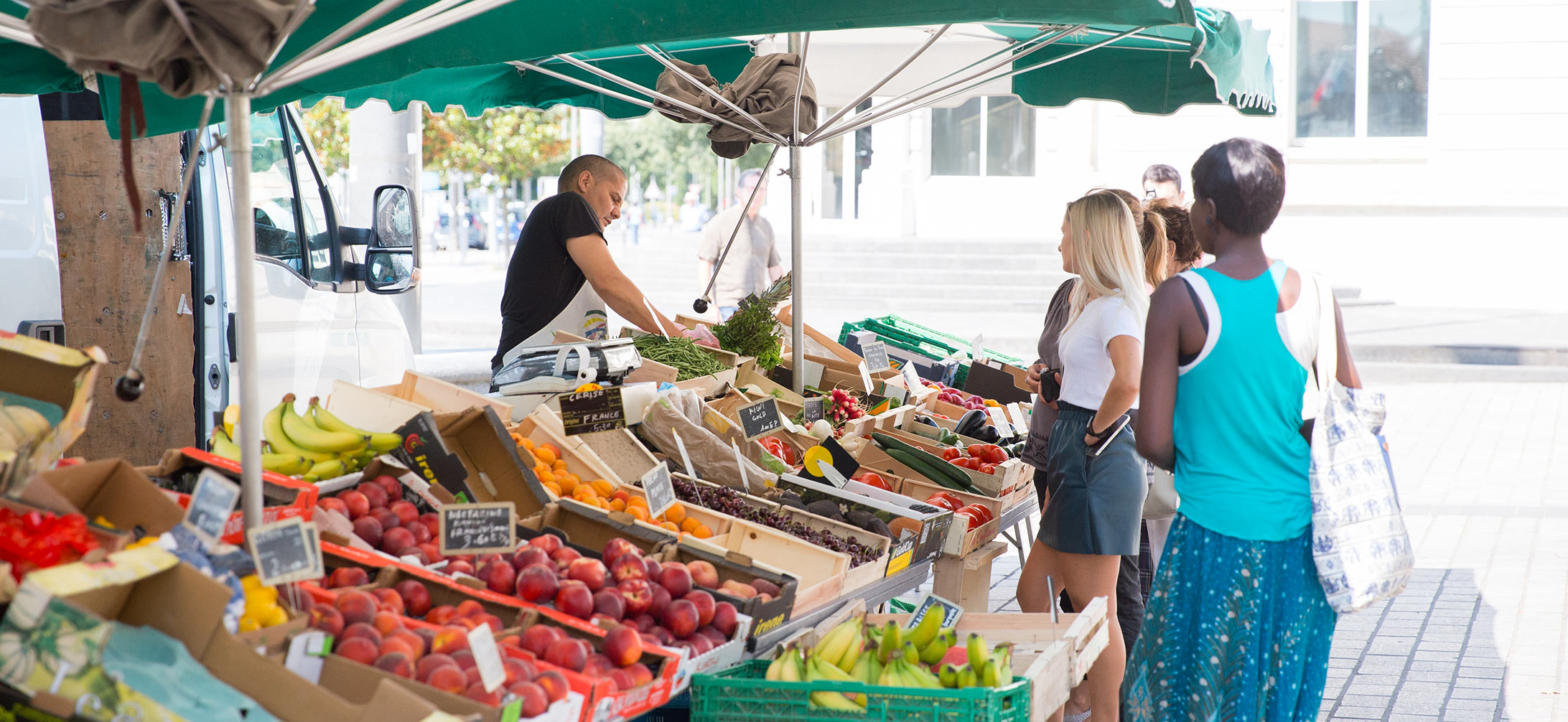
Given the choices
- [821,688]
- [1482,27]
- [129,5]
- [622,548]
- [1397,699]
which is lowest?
[1397,699]

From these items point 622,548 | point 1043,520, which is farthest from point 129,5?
point 1043,520

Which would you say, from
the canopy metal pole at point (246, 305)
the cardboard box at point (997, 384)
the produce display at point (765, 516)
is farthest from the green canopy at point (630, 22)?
the cardboard box at point (997, 384)

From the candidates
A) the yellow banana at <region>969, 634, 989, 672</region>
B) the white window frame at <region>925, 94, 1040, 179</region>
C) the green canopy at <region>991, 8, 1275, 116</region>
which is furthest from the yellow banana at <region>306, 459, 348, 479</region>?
the white window frame at <region>925, 94, 1040, 179</region>

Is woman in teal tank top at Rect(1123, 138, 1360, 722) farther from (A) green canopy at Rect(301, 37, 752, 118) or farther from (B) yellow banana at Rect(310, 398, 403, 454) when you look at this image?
(A) green canopy at Rect(301, 37, 752, 118)

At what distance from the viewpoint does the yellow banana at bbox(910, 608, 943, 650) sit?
2.84m

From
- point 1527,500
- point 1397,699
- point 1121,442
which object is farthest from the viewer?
point 1527,500

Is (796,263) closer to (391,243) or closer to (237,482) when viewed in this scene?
(391,243)

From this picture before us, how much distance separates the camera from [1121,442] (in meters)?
3.68

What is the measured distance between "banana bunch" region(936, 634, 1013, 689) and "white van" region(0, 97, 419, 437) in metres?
2.97

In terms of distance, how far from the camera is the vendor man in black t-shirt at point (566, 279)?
15.8 ft

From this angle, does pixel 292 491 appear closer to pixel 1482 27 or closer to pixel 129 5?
pixel 129 5

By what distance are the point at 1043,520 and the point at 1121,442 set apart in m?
0.34

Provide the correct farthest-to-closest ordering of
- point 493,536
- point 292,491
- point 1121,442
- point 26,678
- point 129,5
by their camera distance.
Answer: point 1121,442, point 292,491, point 493,536, point 129,5, point 26,678

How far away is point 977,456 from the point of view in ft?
15.7
